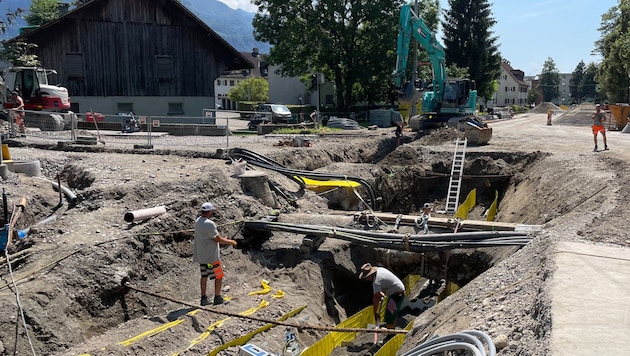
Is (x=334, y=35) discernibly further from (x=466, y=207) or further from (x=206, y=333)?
(x=206, y=333)

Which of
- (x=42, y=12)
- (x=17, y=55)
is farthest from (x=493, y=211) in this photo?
(x=42, y=12)

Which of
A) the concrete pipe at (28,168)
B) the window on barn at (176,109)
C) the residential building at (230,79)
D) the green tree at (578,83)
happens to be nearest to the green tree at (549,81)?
the green tree at (578,83)

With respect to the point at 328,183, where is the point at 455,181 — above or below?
below

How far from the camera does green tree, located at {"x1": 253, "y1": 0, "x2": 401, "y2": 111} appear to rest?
3988 cm

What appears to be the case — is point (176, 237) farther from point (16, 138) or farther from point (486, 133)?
point (486, 133)

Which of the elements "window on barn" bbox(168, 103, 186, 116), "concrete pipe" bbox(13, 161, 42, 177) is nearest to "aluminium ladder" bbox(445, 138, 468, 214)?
"concrete pipe" bbox(13, 161, 42, 177)

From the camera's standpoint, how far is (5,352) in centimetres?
643

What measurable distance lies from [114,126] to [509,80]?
270 feet

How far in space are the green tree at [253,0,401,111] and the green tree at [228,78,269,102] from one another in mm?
21583

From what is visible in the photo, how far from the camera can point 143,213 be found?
9578 millimetres

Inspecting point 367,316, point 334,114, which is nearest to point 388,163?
point 367,316

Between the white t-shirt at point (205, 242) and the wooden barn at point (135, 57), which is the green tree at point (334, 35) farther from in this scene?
the white t-shirt at point (205, 242)

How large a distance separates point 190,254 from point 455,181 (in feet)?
38.9

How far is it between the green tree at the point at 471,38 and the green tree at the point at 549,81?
66541 mm
